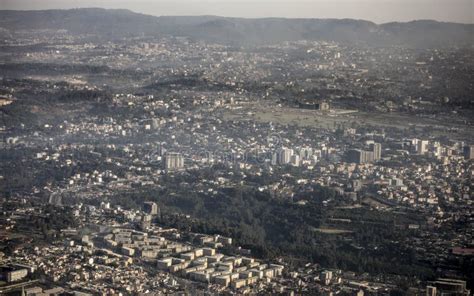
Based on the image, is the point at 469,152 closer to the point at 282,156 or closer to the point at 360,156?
the point at 360,156

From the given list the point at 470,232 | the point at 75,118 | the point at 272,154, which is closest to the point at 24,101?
the point at 75,118

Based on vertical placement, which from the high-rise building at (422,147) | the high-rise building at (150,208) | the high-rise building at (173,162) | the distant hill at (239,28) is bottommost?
the high-rise building at (150,208)

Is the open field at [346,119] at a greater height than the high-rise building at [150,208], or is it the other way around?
the open field at [346,119]

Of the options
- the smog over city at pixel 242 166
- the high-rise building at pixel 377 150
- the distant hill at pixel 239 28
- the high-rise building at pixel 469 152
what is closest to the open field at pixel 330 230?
the smog over city at pixel 242 166

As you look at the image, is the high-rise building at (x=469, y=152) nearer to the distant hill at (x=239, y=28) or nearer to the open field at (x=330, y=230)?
the distant hill at (x=239, y=28)

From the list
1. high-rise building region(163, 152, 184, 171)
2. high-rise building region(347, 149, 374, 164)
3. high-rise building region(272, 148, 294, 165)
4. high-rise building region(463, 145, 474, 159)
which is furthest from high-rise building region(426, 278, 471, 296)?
high-rise building region(163, 152, 184, 171)

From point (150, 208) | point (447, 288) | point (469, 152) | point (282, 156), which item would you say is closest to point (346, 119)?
point (282, 156)

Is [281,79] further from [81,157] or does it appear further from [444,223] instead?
[444,223]
